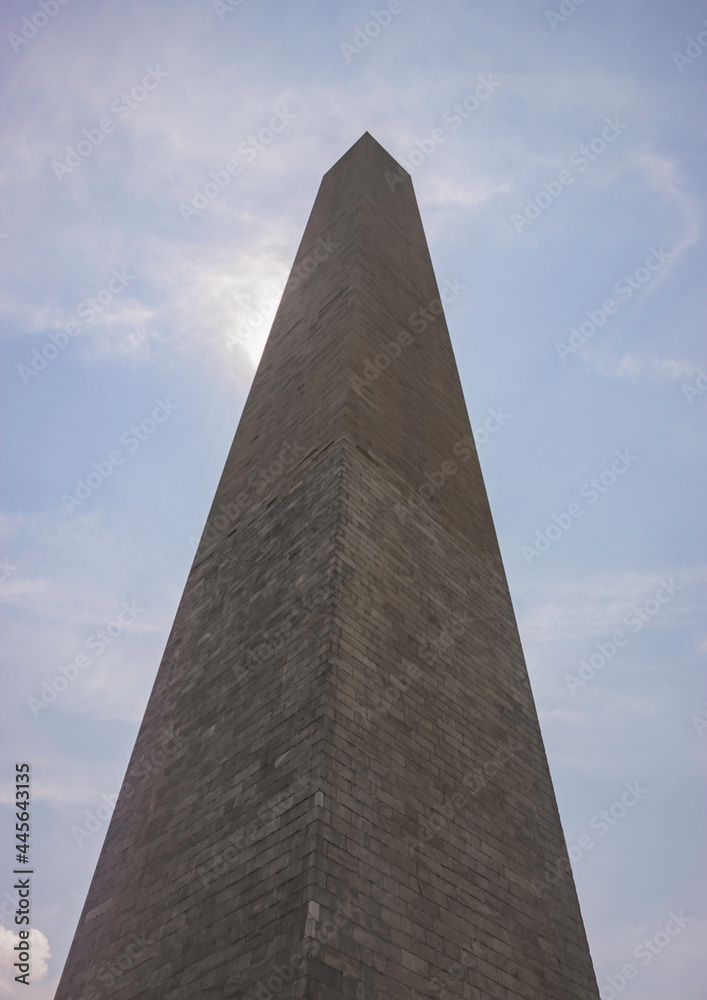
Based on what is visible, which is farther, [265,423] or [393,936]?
[265,423]

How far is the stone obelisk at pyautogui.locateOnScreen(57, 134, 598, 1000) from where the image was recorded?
8.77 meters

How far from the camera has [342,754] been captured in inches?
375

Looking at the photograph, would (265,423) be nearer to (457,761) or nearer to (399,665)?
(399,665)

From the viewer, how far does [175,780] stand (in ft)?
38.3

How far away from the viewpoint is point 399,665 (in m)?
11.4

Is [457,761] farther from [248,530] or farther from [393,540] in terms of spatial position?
[248,530]

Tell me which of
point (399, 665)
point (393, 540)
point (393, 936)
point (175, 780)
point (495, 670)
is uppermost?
point (393, 540)

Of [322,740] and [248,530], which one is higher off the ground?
[248,530]

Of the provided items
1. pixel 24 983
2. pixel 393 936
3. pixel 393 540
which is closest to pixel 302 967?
pixel 393 936

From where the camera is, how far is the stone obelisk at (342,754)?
877cm

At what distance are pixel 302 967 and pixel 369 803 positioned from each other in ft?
6.88

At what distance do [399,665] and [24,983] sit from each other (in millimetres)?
6947

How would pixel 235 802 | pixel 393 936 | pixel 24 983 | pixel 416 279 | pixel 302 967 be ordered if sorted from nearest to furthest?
pixel 302 967 < pixel 393 936 < pixel 235 802 < pixel 24 983 < pixel 416 279

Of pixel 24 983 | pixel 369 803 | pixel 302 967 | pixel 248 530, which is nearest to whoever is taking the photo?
pixel 302 967
